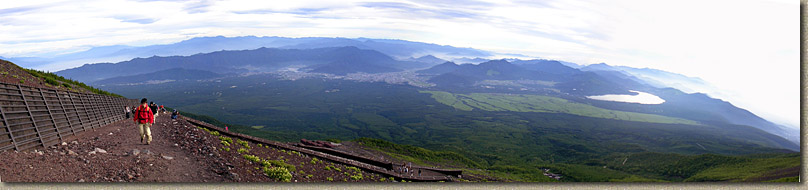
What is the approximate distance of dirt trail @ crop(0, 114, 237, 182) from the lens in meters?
6.44

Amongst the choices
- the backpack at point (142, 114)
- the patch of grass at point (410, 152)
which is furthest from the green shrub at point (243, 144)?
the patch of grass at point (410, 152)

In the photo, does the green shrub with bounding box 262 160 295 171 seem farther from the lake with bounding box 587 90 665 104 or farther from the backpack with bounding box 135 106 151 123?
the lake with bounding box 587 90 665 104

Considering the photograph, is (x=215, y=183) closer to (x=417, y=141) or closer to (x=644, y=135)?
(x=417, y=141)

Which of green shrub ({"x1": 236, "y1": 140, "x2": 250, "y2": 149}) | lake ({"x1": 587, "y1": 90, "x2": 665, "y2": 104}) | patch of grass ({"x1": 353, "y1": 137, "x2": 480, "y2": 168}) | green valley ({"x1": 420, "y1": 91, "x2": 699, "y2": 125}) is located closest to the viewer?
green shrub ({"x1": 236, "y1": 140, "x2": 250, "y2": 149})

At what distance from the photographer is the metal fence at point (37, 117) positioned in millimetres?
6746

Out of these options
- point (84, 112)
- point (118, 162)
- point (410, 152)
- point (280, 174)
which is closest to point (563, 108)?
point (410, 152)

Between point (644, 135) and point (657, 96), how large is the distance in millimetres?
70326

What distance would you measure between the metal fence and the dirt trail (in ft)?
0.83

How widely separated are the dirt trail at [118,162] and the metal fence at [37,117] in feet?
0.83

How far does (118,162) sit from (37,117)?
8.06 ft

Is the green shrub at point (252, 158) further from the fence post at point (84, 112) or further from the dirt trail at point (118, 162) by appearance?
the fence post at point (84, 112)

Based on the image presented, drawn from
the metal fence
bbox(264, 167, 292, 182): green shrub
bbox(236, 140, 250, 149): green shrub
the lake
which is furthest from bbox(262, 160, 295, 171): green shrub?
the lake

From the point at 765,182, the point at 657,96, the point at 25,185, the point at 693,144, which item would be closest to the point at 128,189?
the point at 25,185

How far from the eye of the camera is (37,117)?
305 inches
